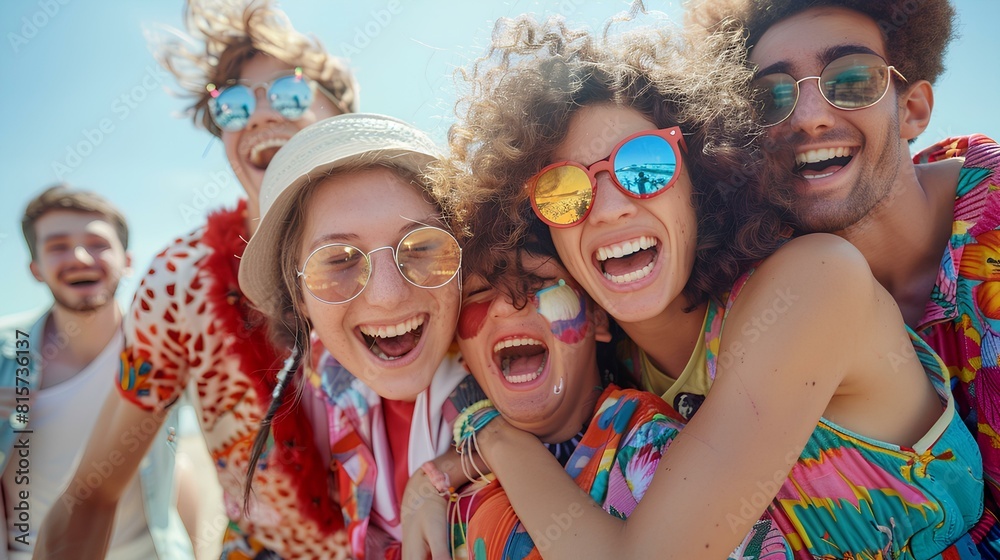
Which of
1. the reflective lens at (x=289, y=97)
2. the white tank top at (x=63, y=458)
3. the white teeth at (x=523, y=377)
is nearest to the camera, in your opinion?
the white teeth at (x=523, y=377)

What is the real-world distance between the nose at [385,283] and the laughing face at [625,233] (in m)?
0.64

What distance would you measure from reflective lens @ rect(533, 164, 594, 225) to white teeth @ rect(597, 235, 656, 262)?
147 mm

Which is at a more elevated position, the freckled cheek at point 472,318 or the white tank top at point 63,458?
the freckled cheek at point 472,318

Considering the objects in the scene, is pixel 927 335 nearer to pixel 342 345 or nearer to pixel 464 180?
pixel 464 180

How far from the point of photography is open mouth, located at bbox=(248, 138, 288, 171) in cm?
387

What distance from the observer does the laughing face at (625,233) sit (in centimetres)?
223

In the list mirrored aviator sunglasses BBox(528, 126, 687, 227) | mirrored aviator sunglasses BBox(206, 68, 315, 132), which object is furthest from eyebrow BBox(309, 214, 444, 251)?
mirrored aviator sunglasses BBox(206, 68, 315, 132)

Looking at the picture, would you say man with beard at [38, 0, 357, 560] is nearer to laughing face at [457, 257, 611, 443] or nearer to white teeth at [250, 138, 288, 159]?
white teeth at [250, 138, 288, 159]

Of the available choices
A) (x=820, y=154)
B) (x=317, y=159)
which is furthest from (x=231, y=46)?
(x=820, y=154)

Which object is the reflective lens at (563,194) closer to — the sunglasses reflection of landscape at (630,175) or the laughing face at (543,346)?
the sunglasses reflection of landscape at (630,175)

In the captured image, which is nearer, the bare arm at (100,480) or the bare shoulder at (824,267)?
the bare shoulder at (824,267)

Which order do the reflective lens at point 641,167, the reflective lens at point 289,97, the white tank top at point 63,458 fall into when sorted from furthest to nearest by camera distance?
the white tank top at point 63,458 < the reflective lens at point 289,97 < the reflective lens at point 641,167

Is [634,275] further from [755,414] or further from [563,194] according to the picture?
[755,414]

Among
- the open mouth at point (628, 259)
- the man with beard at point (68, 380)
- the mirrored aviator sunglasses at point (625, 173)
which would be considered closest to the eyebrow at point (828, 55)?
the mirrored aviator sunglasses at point (625, 173)
